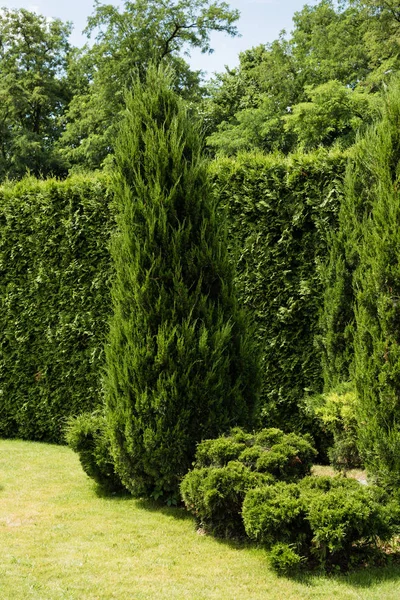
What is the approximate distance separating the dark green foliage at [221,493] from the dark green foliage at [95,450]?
1.22 metres

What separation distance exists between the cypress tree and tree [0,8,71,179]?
23633mm

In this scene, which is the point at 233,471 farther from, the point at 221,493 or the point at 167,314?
the point at 167,314

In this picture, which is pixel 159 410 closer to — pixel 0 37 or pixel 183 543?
pixel 183 543

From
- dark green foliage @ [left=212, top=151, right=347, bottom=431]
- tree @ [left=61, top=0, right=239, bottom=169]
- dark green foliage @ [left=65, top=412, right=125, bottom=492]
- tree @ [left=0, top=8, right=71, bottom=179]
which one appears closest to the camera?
dark green foliage @ [left=65, top=412, right=125, bottom=492]

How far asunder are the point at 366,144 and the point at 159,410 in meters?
3.61

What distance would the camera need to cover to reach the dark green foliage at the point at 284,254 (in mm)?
6973

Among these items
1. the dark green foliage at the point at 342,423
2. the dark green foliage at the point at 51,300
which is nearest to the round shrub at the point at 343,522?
the dark green foliage at the point at 342,423

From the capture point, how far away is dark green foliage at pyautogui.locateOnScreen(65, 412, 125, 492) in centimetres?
573

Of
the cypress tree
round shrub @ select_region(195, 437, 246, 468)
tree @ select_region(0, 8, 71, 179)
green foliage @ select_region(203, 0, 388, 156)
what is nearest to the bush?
round shrub @ select_region(195, 437, 246, 468)

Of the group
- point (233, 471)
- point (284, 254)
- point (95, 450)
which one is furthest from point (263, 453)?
point (284, 254)

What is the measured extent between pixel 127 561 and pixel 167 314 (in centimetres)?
214

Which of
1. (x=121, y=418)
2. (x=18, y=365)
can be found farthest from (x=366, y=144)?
(x=18, y=365)

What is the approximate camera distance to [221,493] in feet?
14.6

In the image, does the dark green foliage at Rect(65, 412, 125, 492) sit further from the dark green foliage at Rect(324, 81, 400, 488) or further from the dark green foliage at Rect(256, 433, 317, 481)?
the dark green foliage at Rect(324, 81, 400, 488)
